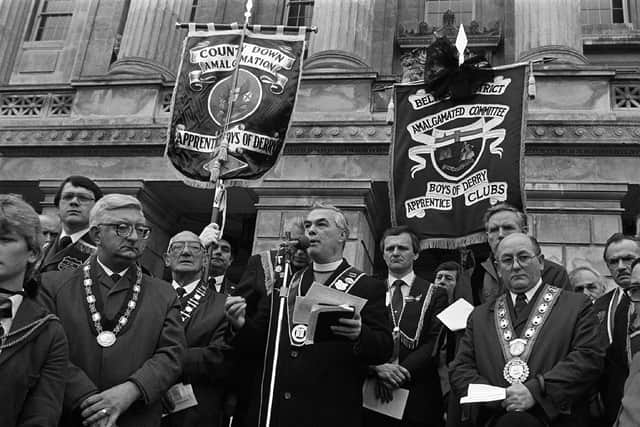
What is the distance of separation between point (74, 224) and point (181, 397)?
1774 millimetres

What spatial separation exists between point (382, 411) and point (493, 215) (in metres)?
1.99

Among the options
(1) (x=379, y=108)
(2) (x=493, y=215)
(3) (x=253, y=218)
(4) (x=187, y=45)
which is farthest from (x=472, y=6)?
(2) (x=493, y=215)

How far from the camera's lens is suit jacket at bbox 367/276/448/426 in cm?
532

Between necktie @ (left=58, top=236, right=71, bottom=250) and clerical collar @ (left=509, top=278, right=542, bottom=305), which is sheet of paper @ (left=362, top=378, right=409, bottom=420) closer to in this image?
clerical collar @ (left=509, top=278, right=542, bottom=305)

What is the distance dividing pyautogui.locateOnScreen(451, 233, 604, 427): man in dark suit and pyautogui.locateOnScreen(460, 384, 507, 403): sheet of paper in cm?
4

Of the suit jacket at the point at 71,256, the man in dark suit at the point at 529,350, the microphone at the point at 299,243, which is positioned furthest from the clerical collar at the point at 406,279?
the suit jacket at the point at 71,256

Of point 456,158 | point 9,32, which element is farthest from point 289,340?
point 9,32

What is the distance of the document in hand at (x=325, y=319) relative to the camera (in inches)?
174

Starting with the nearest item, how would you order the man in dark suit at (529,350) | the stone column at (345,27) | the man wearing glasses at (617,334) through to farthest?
the man in dark suit at (529,350), the man wearing glasses at (617,334), the stone column at (345,27)

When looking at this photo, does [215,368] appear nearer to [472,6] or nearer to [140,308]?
[140,308]

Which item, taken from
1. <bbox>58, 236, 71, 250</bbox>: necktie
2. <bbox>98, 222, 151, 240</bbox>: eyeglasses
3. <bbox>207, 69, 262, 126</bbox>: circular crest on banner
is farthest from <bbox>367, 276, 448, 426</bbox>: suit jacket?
<bbox>207, 69, 262, 126</bbox>: circular crest on banner

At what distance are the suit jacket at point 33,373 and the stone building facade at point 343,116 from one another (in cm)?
740

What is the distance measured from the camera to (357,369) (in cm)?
482

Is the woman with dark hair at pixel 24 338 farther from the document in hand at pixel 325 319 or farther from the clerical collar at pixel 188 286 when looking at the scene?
the clerical collar at pixel 188 286
